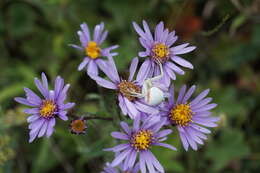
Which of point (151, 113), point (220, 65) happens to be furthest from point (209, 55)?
point (151, 113)

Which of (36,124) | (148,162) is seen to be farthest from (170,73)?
(36,124)

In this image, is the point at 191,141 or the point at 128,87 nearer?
the point at 191,141

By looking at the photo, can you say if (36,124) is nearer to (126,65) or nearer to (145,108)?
(145,108)

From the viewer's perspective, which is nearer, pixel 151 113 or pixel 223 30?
pixel 151 113

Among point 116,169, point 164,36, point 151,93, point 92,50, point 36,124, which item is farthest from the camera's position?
point 92,50

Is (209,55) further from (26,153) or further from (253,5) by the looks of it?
(26,153)

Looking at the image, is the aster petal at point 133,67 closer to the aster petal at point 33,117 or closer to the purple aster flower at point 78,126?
the purple aster flower at point 78,126

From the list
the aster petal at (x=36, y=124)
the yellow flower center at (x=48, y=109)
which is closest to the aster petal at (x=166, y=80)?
the yellow flower center at (x=48, y=109)
